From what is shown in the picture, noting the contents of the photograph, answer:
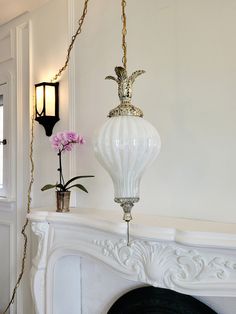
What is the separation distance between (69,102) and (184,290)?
45.4 inches

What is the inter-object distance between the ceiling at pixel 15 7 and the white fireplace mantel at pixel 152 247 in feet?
4.30

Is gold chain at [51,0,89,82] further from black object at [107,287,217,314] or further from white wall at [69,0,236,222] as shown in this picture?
black object at [107,287,217,314]

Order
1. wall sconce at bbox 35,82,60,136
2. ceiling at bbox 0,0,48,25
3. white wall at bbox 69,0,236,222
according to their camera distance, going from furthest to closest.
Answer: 1. ceiling at bbox 0,0,48,25
2. wall sconce at bbox 35,82,60,136
3. white wall at bbox 69,0,236,222

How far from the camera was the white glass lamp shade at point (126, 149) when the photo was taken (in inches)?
34.3

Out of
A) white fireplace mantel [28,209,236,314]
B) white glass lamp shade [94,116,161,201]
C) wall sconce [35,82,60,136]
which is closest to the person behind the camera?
white glass lamp shade [94,116,161,201]

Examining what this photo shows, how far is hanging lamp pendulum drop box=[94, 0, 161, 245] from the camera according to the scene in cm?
87

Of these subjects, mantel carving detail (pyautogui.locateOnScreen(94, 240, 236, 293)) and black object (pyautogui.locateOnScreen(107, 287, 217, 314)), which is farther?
black object (pyautogui.locateOnScreen(107, 287, 217, 314))

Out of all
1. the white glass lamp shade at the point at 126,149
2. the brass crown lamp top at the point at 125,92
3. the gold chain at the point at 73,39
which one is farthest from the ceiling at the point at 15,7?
the white glass lamp shade at the point at 126,149

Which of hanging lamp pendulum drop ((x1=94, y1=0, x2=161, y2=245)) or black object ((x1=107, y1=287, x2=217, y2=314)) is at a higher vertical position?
hanging lamp pendulum drop ((x1=94, y1=0, x2=161, y2=245))

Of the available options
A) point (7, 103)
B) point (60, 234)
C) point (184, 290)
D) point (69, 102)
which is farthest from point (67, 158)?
point (184, 290)

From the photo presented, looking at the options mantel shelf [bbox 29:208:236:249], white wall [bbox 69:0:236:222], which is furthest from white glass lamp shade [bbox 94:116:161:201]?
white wall [bbox 69:0:236:222]

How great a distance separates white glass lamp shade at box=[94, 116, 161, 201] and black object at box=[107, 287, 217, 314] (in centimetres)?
60

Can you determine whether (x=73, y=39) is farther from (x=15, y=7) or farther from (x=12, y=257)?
(x=12, y=257)

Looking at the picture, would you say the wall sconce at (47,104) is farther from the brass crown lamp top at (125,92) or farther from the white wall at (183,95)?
the brass crown lamp top at (125,92)
